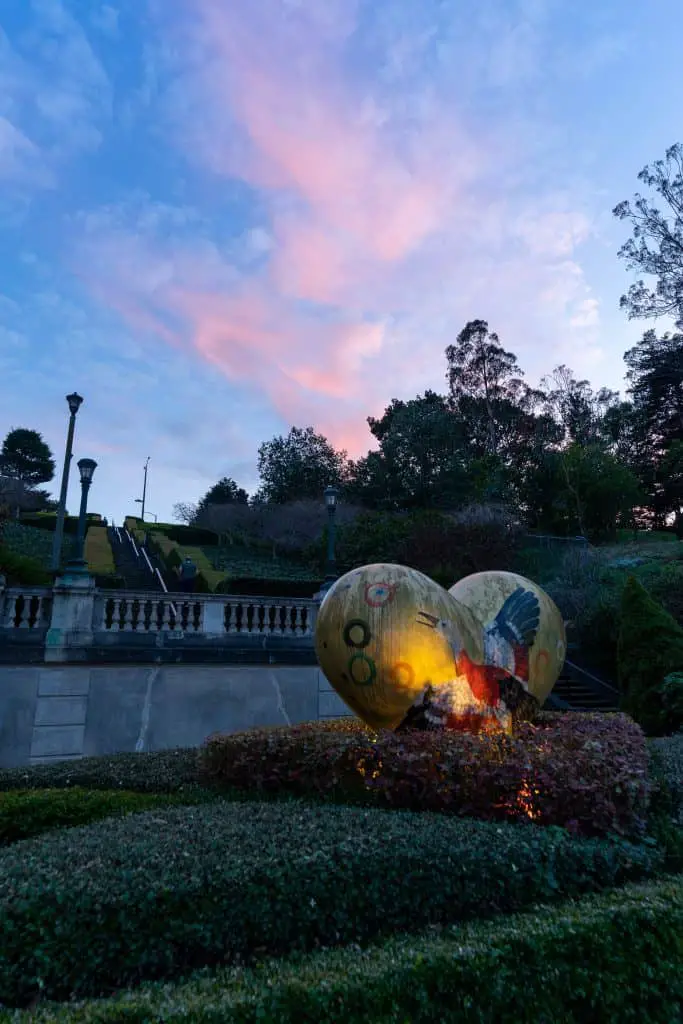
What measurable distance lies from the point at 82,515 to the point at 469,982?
1123cm

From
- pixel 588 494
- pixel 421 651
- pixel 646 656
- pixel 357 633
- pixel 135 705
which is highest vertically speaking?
pixel 588 494

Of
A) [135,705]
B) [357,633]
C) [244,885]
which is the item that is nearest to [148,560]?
[135,705]

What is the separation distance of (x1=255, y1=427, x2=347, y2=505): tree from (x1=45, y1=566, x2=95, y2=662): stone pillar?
92.0ft

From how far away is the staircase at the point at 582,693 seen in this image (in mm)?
16219

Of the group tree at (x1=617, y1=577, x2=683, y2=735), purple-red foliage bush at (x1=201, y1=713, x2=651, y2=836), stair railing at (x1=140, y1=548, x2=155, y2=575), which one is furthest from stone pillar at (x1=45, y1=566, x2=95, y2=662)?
stair railing at (x1=140, y1=548, x2=155, y2=575)

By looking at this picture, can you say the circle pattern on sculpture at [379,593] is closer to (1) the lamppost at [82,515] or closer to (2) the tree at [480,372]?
(1) the lamppost at [82,515]

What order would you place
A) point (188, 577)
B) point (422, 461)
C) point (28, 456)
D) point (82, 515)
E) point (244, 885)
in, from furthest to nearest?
point (28, 456), point (422, 461), point (188, 577), point (82, 515), point (244, 885)

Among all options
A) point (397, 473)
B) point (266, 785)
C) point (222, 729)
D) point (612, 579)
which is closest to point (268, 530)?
point (397, 473)

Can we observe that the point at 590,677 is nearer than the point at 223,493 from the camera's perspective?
Yes

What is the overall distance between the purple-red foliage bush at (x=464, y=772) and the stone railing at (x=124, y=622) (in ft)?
17.6

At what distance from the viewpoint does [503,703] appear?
23.1 feet

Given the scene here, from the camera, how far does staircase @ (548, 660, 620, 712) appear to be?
1622 centimetres

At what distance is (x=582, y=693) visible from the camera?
17016 millimetres

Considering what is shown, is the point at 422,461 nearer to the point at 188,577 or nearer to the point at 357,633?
the point at 188,577
